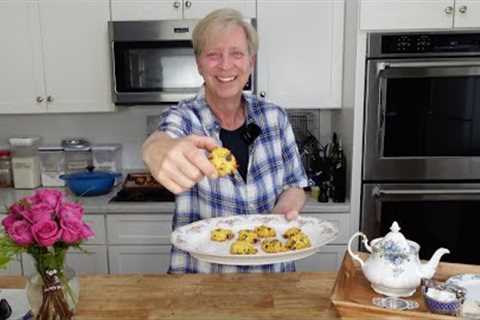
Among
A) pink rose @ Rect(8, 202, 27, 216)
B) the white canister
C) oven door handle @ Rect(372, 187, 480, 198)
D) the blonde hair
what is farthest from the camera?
the white canister

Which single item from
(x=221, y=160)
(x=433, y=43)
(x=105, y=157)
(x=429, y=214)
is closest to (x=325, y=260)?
(x=429, y=214)

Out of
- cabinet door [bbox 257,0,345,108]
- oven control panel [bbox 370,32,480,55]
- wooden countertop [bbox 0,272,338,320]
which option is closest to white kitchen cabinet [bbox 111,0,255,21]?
cabinet door [bbox 257,0,345,108]

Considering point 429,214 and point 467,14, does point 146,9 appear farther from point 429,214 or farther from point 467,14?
point 429,214

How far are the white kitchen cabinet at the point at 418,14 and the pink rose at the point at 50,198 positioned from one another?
5.55 feet

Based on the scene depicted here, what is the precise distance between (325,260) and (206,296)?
131cm

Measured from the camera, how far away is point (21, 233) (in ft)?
3.19

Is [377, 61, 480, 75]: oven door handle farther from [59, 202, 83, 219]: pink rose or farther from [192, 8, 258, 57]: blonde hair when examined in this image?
[59, 202, 83, 219]: pink rose

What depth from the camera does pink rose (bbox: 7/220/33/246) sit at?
97cm

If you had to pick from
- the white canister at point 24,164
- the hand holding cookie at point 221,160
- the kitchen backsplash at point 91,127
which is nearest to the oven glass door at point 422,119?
the kitchen backsplash at point 91,127

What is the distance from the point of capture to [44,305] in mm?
1055

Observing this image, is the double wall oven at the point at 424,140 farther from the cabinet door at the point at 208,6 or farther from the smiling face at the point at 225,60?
the smiling face at the point at 225,60

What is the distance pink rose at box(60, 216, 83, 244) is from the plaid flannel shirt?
0.57 meters

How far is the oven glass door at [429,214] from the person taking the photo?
229 centimetres

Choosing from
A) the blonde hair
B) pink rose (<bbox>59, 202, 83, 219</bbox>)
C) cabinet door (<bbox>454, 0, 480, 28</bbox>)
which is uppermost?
cabinet door (<bbox>454, 0, 480, 28</bbox>)
